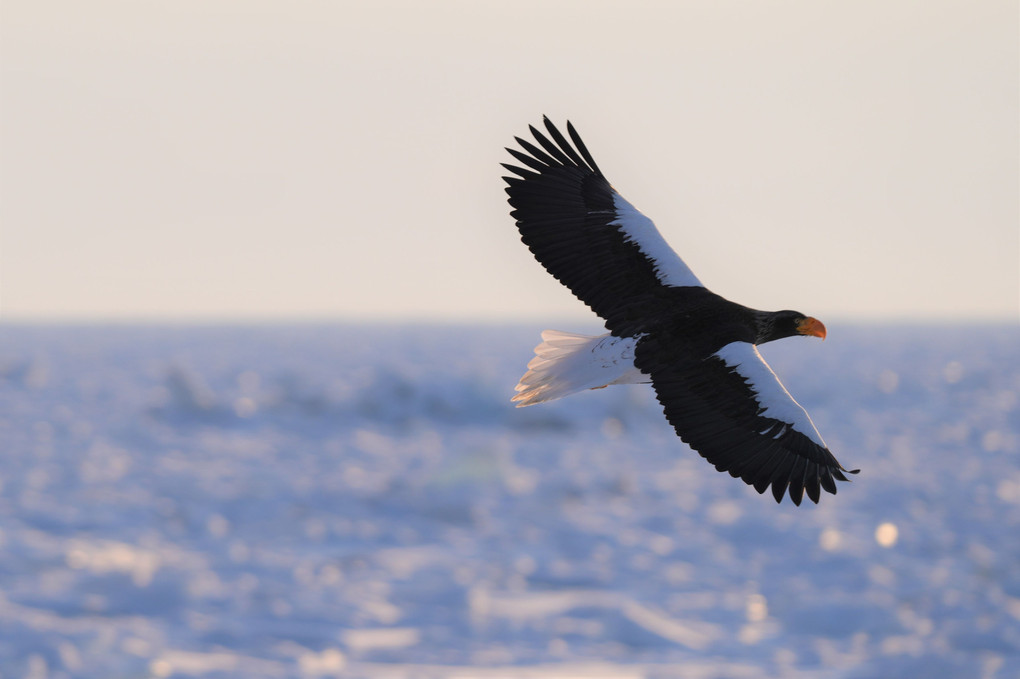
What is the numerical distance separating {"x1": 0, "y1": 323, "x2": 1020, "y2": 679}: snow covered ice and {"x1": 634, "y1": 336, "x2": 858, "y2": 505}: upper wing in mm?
49151

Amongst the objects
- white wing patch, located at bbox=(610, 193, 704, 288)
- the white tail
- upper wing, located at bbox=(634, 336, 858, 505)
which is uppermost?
white wing patch, located at bbox=(610, 193, 704, 288)

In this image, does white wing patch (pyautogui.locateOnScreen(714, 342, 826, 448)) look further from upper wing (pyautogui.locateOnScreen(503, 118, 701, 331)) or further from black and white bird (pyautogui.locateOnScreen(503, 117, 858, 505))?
upper wing (pyautogui.locateOnScreen(503, 118, 701, 331))

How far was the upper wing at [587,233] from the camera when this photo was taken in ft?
23.3

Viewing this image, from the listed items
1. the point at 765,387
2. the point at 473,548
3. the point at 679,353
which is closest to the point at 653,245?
the point at 679,353

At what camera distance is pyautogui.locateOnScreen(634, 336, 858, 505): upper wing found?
6.62 m

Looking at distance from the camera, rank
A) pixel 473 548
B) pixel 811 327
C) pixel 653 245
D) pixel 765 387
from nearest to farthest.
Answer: pixel 765 387 < pixel 811 327 < pixel 653 245 < pixel 473 548

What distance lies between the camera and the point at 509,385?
354 ft

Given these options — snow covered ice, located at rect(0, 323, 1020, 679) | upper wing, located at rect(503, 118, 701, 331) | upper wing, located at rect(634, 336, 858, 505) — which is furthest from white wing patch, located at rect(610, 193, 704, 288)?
snow covered ice, located at rect(0, 323, 1020, 679)

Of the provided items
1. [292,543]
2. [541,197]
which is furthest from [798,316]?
[292,543]

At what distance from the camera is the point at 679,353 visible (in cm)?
665

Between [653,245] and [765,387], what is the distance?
1.26 meters

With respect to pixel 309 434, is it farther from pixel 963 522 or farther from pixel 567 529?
pixel 963 522

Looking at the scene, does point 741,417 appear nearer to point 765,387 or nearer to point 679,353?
point 765,387

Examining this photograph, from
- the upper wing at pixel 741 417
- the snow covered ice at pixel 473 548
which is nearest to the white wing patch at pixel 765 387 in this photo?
the upper wing at pixel 741 417
